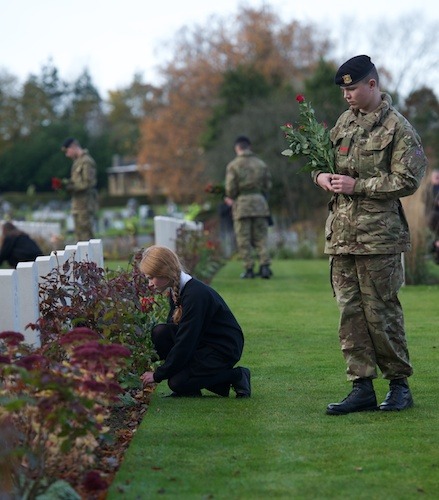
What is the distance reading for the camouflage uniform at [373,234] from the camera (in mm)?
7086

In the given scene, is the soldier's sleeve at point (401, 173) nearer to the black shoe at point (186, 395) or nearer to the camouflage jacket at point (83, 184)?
the black shoe at point (186, 395)

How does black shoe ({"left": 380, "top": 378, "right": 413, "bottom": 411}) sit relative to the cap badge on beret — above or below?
below

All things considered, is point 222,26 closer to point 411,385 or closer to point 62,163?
point 62,163

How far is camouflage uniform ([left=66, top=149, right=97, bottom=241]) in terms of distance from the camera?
21094 millimetres

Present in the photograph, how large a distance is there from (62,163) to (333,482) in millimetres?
78850

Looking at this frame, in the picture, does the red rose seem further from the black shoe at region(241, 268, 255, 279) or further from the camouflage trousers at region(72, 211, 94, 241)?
the black shoe at region(241, 268, 255, 279)

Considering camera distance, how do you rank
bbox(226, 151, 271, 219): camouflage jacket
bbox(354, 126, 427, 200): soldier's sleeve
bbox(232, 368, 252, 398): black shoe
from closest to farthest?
bbox(354, 126, 427, 200): soldier's sleeve
bbox(232, 368, 252, 398): black shoe
bbox(226, 151, 271, 219): camouflage jacket

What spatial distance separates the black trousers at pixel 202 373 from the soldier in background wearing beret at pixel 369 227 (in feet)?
3.09

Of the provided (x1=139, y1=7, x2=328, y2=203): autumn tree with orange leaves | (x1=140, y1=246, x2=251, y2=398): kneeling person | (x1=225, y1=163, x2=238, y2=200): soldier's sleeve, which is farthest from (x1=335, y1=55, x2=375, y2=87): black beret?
(x1=139, y1=7, x2=328, y2=203): autumn tree with orange leaves

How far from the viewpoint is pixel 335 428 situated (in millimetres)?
6836

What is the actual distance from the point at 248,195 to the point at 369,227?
11.1m

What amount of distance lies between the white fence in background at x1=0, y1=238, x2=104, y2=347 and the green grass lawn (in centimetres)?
101

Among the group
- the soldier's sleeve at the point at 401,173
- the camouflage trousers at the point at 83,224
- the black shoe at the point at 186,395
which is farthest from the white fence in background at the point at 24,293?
the camouflage trousers at the point at 83,224

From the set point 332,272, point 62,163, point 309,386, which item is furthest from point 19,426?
point 62,163
